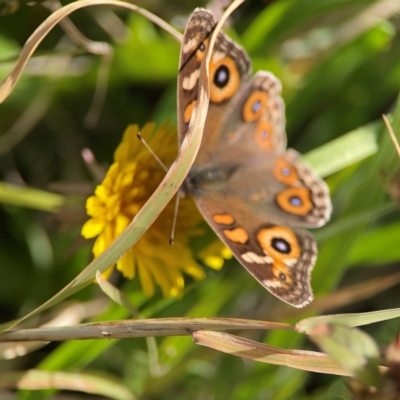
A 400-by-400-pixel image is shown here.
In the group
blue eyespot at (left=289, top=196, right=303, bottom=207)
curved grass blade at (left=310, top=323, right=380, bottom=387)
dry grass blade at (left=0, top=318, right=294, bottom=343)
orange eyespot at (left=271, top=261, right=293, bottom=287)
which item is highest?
blue eyespot at (left=289, top=196, right=303, bottom=207)

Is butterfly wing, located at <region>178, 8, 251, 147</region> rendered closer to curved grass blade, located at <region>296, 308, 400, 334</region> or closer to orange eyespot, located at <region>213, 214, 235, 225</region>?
orange eyespot, located at <region>213, 214, 235, 225</region>

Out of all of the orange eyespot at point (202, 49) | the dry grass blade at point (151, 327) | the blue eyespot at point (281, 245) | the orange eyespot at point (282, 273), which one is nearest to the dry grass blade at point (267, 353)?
the dry grass blade at point (151, 327)

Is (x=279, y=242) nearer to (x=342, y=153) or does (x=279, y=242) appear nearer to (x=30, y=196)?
(x=342, y=153)

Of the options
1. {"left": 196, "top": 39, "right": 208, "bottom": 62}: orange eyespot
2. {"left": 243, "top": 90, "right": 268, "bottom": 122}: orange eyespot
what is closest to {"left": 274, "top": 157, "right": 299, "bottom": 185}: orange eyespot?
{"left": 243, "top": 90, "right": 268, "bottom": 122}: orange eyespot

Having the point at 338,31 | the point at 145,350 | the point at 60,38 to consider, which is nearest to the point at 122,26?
the point at 60,38

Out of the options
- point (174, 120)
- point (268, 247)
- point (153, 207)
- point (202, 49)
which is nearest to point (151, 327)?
point (153, 207)

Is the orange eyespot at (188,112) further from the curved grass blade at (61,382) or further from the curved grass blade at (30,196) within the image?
the curved grass blade at (61,382)

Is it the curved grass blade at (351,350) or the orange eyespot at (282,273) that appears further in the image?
the orange eyespot at (282,273)
